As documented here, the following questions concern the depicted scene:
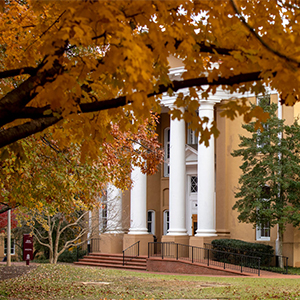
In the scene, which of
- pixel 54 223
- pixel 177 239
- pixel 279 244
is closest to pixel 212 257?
pixel 177 239

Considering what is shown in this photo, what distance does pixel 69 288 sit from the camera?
14539 mm

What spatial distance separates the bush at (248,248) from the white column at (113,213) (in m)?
6.23

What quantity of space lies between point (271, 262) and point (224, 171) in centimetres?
562

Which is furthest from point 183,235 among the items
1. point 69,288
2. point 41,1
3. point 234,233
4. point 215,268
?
point 41,1

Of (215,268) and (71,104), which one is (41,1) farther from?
(215,268)

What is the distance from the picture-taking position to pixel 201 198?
2648 centimetres

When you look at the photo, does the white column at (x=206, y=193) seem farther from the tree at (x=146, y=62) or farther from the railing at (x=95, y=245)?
the tree at (x=146, y=62)

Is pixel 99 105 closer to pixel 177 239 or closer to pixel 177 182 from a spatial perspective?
pixel 177 182

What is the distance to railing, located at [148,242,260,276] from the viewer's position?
23172 mm

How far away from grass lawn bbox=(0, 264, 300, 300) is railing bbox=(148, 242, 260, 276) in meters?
4.35

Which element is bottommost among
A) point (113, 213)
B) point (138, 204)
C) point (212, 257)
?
point (212, 257)

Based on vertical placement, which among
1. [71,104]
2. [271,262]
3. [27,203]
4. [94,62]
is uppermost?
[94,62]

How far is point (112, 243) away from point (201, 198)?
711 centimetres

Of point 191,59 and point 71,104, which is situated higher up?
point 191,59
